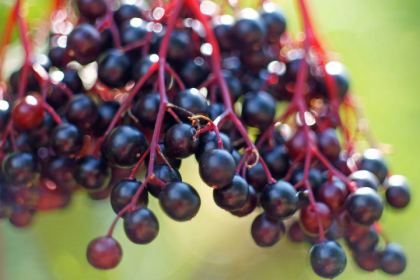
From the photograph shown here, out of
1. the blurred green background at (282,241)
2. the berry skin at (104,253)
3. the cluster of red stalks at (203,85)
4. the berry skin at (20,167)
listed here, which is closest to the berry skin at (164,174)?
the cluster of red stalks at (203,85)

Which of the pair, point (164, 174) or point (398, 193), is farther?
point (398, 193)

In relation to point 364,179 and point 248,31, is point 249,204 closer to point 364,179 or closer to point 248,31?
point 364,179

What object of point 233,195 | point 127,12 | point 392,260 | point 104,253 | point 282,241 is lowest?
point 282,241

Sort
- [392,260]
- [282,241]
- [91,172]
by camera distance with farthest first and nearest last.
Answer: [282,241] < [392,260] < [91,172]

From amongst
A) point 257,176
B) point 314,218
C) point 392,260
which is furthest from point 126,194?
point 392,260

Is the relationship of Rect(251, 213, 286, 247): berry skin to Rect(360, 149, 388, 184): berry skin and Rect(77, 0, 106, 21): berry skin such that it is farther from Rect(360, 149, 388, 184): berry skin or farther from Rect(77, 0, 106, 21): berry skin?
Rect(77, 0, 106, 21): berry skin

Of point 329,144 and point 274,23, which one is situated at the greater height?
point 274,23

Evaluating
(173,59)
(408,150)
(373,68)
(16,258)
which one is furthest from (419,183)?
(16,258)
